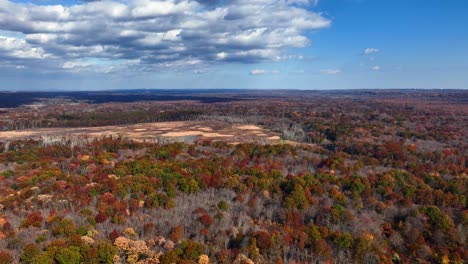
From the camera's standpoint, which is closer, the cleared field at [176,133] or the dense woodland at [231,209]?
the dense woodland at [231,209]

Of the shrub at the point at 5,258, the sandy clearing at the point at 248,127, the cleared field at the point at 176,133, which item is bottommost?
the cleared field at the point at 176,133

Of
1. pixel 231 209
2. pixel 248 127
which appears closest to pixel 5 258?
pixel 231 209

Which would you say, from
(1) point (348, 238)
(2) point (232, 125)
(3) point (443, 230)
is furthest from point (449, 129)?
(1) point (348, 238)

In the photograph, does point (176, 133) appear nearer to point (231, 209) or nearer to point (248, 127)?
point (248, 127)

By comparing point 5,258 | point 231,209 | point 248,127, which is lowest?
point 231,209

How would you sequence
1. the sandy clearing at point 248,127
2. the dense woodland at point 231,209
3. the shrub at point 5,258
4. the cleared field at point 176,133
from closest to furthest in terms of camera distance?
1. the shrub at point 5,258
2. the dense woodland at point 231,209
3. the cleared field at point 176,133
4. the sandy clearing at point 248,127

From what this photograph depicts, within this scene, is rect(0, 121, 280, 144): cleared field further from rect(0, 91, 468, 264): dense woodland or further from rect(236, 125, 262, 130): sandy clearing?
rect(0, 91, 468, 264): dense woodland

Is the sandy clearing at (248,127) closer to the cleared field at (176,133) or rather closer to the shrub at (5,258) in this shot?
the cleared field at (176,133)

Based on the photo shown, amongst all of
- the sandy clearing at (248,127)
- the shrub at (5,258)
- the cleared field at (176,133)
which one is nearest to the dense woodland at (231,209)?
the shrub at (5,258)

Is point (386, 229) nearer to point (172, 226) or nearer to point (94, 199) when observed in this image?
point (172, 226)
